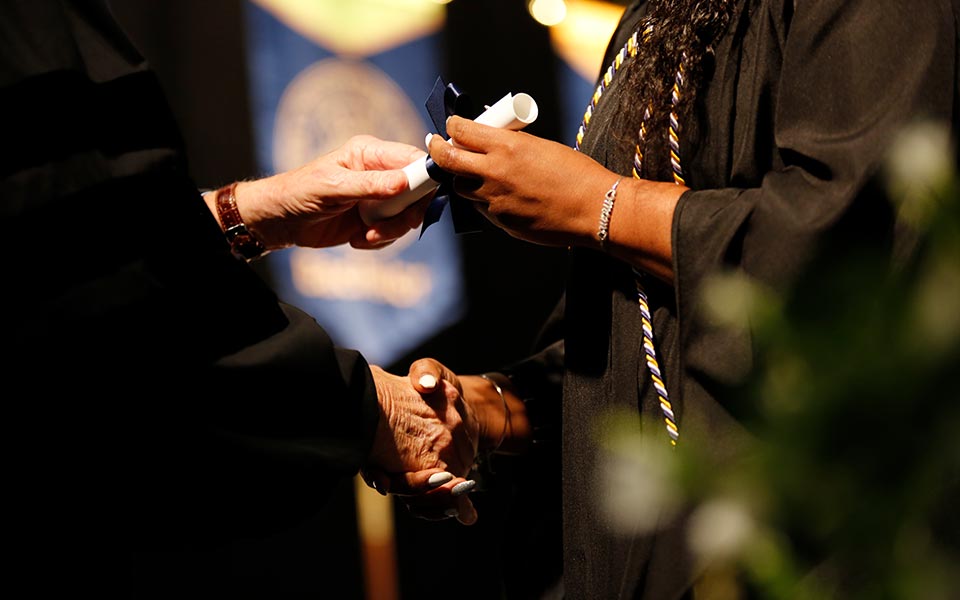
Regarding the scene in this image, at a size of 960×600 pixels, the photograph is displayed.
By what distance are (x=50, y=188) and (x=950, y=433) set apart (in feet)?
2.77

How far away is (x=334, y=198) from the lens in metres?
1.42

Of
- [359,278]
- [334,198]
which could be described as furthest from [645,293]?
[359,278]

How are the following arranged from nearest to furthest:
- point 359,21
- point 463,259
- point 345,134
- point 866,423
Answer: point 866,423, point 345,134, point 359,21, point 463,259

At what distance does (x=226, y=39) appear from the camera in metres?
2.43

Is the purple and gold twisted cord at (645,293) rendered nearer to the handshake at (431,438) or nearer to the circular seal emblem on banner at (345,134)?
the handshake at (431,438)

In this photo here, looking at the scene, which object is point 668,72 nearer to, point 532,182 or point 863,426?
point 532,182

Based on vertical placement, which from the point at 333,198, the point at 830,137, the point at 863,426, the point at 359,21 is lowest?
the point at 359,21

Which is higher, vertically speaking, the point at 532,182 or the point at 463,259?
the point at 532,182

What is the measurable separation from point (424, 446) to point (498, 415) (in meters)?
0.15

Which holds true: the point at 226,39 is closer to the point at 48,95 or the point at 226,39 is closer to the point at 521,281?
the point at 521,281

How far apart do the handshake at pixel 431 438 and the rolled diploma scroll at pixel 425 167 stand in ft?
0.76

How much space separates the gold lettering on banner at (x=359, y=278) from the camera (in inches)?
101

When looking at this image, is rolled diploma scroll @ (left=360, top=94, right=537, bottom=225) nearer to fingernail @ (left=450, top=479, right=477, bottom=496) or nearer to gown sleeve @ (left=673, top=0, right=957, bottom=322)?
gown sleeve @ (left=673, top=0, right=957, bottom=322)

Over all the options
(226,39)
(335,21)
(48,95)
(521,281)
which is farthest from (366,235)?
(521,281)
